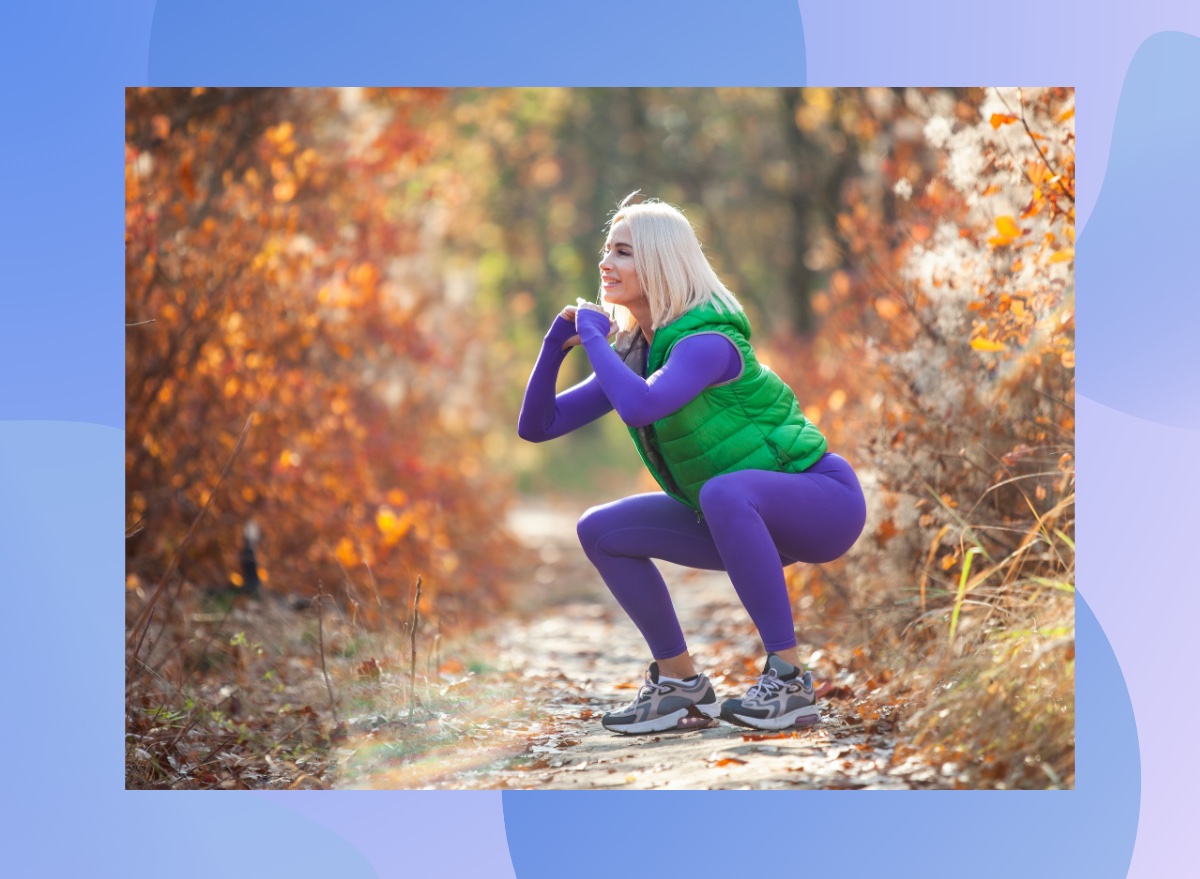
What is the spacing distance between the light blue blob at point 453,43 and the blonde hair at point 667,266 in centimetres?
46

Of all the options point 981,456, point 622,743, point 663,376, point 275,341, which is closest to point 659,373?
point 663,376

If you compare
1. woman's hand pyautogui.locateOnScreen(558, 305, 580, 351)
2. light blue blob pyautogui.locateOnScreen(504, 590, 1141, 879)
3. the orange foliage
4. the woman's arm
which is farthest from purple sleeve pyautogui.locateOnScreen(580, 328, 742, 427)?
the orange foliage

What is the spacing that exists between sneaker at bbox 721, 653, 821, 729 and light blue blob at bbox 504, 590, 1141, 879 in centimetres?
27

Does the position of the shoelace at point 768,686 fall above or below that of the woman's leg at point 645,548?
below

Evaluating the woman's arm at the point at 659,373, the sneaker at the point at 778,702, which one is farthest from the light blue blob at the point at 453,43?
the sneaker at the point at 778,702

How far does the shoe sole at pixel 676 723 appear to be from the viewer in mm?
3840

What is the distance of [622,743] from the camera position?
149 inches

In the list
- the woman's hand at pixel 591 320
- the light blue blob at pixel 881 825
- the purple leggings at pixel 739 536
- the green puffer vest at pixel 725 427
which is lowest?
the light blue blob at pixel 881 825

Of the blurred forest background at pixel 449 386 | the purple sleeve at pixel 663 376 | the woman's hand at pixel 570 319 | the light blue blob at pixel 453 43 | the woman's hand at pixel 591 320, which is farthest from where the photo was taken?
the blurred forest background at pixel 449 386

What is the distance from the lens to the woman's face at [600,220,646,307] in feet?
12.1

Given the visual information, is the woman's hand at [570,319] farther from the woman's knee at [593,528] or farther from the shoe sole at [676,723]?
the shoe sole at [676,723]
